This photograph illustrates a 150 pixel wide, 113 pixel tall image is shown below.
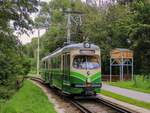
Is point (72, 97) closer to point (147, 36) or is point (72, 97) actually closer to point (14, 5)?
point (147, 36)

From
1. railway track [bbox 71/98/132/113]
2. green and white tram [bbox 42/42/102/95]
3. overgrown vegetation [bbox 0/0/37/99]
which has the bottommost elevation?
railway track [bbox 71/98/132/113]

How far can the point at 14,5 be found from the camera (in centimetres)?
1941

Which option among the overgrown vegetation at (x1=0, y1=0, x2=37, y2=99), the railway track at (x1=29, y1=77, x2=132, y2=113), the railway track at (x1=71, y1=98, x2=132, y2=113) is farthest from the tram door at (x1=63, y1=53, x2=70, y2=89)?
the overgrown vegetation at (x1=0, y1=0, x2=37, y2=99)

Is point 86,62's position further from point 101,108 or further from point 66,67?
point 101,108

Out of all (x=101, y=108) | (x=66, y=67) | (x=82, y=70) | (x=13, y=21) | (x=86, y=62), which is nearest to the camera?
(x=13, y=21)

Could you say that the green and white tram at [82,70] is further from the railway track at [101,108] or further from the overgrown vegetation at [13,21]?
the overgrown vegetation at [13,21]

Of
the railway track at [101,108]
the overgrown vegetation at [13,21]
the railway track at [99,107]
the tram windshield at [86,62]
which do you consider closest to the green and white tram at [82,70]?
the tram windshield at [86,62]

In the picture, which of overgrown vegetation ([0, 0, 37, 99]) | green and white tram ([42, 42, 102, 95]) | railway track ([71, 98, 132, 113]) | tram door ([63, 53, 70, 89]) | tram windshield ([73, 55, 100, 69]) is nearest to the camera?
overgrown vegetation ([0, 0, 37, 99])

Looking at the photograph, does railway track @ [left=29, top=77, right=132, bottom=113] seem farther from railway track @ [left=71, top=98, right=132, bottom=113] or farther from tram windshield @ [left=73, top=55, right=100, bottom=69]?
tram windshield @ [left=73, top=55, right=100, bottom=69]

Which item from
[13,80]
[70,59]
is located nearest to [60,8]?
[13,80]

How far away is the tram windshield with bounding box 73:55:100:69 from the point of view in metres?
26.0

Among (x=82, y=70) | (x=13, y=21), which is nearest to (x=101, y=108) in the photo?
(x=82, y=70)

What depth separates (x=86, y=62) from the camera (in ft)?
86.0

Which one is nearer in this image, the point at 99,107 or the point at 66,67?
the point at 99,107
